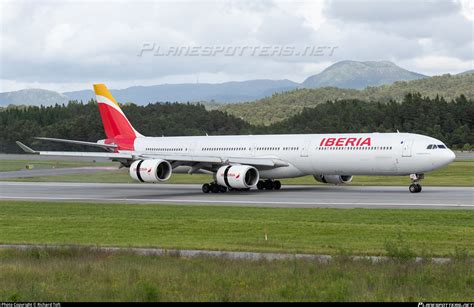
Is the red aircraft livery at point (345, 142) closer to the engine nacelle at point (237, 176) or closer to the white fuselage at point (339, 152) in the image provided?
the white fuselage at point (339, 152)

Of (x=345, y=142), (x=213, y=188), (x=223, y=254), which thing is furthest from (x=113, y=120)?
(x=223, y=254)

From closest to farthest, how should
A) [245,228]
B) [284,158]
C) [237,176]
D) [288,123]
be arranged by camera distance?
[245,228], [237,176], [284,158], [288,123]

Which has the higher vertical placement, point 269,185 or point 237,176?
point 237,176

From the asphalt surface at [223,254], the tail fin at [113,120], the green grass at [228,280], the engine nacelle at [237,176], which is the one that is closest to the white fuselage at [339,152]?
the engine nacelle at [237,176]

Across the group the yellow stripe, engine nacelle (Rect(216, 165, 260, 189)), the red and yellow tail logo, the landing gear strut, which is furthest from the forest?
engine nacelle (Rect(216, 165, 260, 189))

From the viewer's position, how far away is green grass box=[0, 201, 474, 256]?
21484 millimetres

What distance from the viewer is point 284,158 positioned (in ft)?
152

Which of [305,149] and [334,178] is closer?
[305,149]

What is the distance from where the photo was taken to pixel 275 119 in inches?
7249

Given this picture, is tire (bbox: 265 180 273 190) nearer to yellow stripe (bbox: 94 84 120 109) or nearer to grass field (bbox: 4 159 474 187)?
grass field (bbox: 4 159 474 187)

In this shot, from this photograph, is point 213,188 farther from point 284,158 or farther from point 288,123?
point 288,123

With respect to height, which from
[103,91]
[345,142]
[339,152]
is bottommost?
[339,152]

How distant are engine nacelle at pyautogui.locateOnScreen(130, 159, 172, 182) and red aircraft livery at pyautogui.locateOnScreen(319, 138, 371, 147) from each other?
362 inches

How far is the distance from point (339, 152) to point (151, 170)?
35.3 feet
